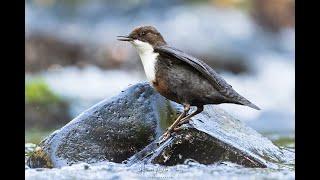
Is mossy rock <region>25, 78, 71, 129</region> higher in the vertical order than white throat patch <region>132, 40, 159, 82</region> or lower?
higher

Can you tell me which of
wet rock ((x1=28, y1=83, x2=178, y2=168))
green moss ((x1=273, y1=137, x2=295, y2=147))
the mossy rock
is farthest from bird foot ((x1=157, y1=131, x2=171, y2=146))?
the mossy rock

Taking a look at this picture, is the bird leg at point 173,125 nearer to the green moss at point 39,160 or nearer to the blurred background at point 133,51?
the green moss at point 39,160

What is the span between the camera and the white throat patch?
439cm

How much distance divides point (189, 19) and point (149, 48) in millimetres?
3540

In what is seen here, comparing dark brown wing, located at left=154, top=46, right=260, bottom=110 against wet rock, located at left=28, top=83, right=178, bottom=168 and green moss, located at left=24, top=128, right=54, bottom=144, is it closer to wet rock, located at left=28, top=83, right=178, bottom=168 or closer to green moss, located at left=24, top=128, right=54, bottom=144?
wet rock, located at left=28, top=83, right=178, bottom=168

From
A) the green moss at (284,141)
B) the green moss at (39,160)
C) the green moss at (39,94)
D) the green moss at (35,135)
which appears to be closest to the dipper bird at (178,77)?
the green moss at (39,160)

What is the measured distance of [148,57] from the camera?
441 cm

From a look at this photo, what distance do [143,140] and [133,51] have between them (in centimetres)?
373

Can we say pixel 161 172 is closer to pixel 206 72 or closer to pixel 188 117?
pixel 188 117

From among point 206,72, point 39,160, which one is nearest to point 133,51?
point 39,160

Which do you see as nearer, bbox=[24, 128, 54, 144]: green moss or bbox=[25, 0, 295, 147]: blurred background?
bbox=[24, 128, 54, 144]: green moss

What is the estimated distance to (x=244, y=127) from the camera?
491 centimetres

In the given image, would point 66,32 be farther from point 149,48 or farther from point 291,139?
point 149,48

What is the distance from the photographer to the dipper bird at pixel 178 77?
437 centimetres
